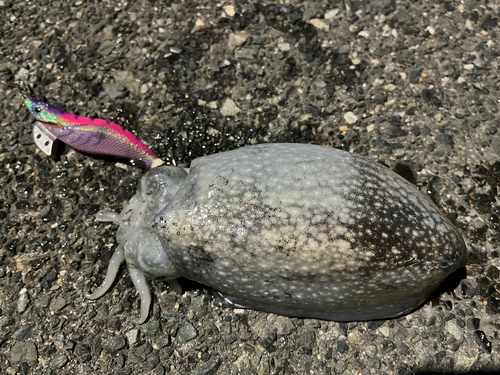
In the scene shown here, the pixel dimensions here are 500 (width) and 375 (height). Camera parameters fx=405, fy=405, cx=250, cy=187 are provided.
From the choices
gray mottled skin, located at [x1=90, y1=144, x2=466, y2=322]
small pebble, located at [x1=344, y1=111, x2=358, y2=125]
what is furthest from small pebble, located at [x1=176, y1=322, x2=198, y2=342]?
small pebble, located at [x1=344, y1=111, x2=358, y2=125]

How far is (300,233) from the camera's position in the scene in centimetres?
201

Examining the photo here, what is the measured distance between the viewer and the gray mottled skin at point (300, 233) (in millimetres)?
2018

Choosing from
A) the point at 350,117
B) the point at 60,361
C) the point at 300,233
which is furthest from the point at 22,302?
the point at 350,117

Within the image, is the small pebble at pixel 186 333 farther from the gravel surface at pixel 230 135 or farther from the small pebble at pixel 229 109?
the small pebble at pixel 229 109

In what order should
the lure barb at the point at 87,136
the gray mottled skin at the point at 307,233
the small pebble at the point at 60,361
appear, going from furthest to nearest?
the lure barb at the point at 87,136
the small pebble at the point at 60,361
the gray mottled skin at the point at 307,233

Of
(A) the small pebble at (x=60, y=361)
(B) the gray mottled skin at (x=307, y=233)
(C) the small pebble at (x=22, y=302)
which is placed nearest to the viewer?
(B) the gray mottled skin at (x=307, y=233)

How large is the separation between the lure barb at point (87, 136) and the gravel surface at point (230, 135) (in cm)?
14

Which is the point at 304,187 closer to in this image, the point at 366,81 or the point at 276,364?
the point at 276,364

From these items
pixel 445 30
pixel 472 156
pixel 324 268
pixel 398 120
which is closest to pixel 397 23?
pixel 445 30

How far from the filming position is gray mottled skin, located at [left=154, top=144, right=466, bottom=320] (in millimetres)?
2016

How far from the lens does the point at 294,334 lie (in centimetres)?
256

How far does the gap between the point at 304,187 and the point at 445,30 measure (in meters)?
2.36

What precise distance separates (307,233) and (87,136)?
1.80 metres

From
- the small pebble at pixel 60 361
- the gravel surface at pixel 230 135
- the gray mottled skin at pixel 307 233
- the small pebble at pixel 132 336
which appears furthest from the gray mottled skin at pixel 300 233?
the small pebble at pixel 60 361
